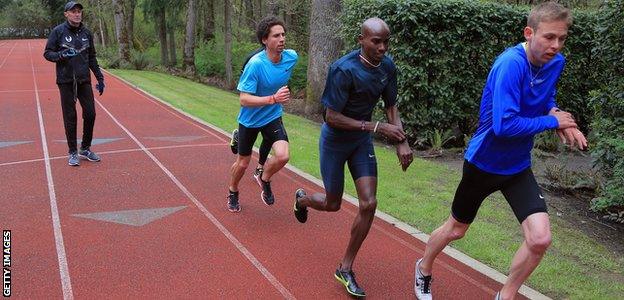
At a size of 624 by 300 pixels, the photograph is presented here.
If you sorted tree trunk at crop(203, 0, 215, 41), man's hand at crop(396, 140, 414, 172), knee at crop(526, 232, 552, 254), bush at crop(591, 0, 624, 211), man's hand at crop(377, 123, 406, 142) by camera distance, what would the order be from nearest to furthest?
knee at crop(526, 232, 552, 254) → man's hand at crop(377, 123, 406, 142) → man's hand at crop(396, 140, 414, 172) → bush at crop(591, 0, 624, 211) → tree trunk at crop(203, 0, 215, 41)

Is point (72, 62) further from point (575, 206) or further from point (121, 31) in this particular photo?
point (121, 31)

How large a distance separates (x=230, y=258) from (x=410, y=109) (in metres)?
6.56

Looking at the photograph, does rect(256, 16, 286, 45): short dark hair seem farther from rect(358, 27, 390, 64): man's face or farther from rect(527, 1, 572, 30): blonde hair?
rect(527, 1, 572, 30): blonde hair

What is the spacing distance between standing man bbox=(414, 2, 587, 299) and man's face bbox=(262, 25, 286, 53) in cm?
234

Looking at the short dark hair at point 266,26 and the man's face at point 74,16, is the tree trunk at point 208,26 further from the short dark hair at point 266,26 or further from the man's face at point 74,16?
the short dark hair at point 266,26

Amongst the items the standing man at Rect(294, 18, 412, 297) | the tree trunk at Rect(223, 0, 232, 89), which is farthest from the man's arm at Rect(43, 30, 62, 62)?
the tree trunk at Rect(223, 0, 232, 89)

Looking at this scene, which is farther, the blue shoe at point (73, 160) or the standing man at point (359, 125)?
the blue shoe at point (73, 160)

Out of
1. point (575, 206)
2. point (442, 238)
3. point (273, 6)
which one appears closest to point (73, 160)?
point (442, 238)

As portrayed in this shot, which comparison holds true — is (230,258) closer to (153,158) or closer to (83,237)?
(83,237)

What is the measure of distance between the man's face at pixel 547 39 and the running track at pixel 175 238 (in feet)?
6.66

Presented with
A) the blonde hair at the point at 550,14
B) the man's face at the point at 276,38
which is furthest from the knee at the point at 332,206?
the blonde hair at the point at 550,14

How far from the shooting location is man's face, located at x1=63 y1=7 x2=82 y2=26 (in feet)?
24.3

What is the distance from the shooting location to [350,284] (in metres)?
4.21

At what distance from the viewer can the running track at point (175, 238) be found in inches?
174
